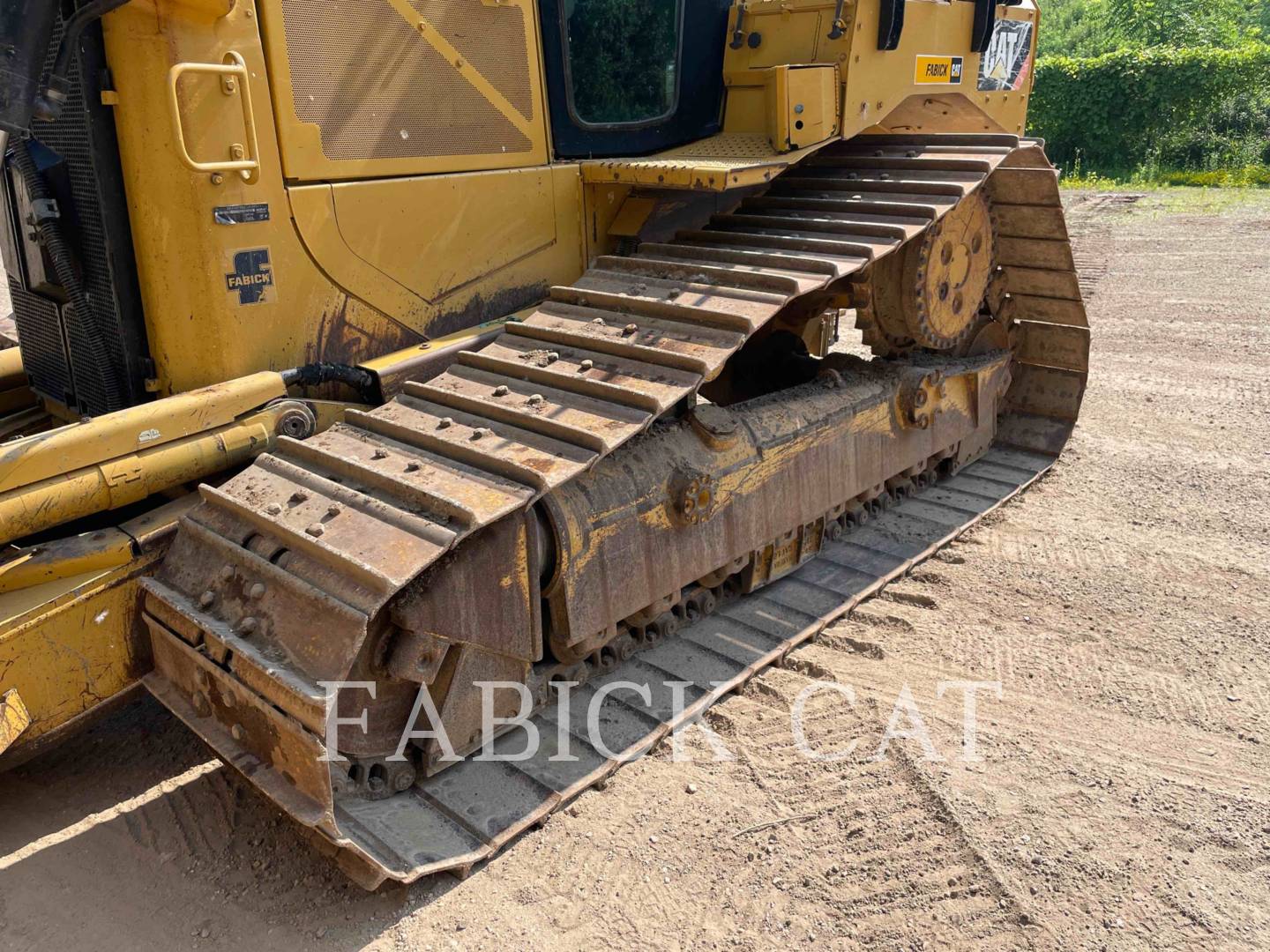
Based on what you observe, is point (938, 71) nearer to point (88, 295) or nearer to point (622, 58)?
point (622, 58)

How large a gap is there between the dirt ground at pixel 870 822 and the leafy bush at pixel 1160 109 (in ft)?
56.9

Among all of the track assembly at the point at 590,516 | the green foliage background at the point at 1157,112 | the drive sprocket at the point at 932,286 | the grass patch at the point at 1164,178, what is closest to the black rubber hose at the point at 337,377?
the track assembly at the point at 590,516

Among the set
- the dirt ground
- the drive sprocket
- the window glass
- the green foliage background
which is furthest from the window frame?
the green foliage background

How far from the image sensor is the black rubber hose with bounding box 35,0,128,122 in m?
3.07

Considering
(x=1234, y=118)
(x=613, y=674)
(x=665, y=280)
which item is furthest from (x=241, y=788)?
(x=1234, y=118)

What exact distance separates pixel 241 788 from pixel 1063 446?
15.9ft

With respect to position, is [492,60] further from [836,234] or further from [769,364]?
[769,364]

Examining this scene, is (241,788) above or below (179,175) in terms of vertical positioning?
below

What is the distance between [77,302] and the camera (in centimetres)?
377

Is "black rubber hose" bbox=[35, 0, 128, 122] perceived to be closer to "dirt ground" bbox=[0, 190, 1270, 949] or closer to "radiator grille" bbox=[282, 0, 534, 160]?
"radiator grille" bbox=[282, 0, 534, 160]

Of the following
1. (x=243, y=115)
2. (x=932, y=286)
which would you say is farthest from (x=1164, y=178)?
(x=243, y=115)

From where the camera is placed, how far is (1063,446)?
636cm

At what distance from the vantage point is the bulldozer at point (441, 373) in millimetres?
3117

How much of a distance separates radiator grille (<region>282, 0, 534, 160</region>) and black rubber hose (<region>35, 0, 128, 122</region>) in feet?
1.92
